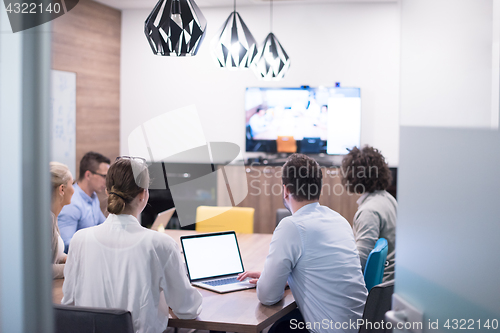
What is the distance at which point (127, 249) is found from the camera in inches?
69.0

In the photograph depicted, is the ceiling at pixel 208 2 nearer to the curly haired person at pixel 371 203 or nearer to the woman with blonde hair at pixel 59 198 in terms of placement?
the curly haired person at pixel 371 203

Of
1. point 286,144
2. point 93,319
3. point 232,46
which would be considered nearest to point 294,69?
point 286,144

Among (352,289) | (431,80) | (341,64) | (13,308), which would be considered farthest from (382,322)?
(341,64)

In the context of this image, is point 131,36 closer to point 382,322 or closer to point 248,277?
point 248,277

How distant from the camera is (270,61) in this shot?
129 inches

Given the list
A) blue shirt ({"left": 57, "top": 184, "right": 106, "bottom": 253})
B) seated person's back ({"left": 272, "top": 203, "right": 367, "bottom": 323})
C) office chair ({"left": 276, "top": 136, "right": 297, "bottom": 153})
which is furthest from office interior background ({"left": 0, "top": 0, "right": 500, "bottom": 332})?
office chair ({"left": 276, "top": 136, "right": 297, "bottom": 153})

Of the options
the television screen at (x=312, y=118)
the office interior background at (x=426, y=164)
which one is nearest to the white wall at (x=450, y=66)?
the office interior background at (x=426, y=164)

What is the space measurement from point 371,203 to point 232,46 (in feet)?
3.96

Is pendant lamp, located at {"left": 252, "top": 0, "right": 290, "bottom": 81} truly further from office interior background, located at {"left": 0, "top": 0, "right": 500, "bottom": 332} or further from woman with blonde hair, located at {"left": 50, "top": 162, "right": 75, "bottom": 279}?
office interior background, located at {"left": 0, "top": 0, "right": 500, "bottom": 332}

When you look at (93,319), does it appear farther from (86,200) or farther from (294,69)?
(294,69)

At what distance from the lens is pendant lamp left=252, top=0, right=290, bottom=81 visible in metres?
3.28

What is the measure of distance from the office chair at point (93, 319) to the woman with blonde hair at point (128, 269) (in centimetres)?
15

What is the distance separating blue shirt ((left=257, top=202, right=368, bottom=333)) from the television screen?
134 inches

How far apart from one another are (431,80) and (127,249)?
3.94ft
